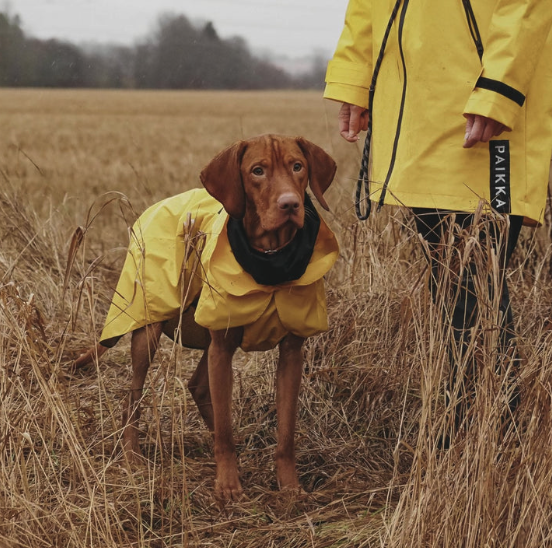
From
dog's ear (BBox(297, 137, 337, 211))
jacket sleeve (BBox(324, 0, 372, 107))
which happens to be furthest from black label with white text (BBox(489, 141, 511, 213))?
jacket sleeve (BBox(324, 0, 372, 107))

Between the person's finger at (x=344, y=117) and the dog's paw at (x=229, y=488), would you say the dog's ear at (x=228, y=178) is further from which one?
the dog's paw at (x=229, y=488)

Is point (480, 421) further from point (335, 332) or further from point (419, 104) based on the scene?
point (335, 332)

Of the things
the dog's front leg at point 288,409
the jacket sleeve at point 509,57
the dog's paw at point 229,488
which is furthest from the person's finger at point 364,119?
the dog's paw at point 229,488

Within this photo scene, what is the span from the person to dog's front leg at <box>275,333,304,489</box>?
1.91ft

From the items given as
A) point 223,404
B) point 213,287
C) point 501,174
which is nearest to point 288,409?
point 223,404

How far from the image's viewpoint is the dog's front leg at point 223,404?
308 centimetres

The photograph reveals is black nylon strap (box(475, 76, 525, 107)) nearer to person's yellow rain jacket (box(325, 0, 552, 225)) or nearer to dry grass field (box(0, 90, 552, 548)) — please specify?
person's yellow rain jacket (box(325, 0, 552, 225))

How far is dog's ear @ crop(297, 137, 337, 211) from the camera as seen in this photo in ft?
9.69

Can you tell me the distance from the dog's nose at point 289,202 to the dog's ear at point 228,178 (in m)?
0.19

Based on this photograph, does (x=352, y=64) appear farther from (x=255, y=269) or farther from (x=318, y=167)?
(x=255, y=269)

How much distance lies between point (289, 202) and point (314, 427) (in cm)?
124

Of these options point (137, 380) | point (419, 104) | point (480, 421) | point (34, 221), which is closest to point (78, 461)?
point (137, 380)

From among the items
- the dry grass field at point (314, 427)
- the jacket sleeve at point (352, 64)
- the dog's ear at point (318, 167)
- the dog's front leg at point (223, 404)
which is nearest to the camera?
the dry grass field at point (314, 427)

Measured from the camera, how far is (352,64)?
11.0ft
